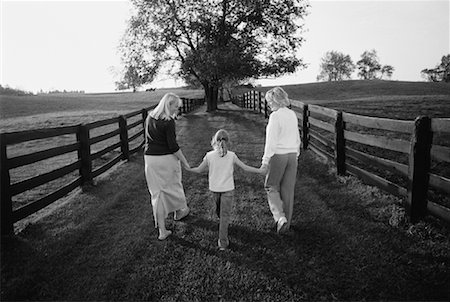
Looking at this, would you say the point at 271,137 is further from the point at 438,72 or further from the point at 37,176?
the point at 438,72

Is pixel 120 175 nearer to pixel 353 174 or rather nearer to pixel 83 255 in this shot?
pixel 83 255

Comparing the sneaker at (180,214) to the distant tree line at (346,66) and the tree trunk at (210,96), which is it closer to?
the tree trunk at (210,96)

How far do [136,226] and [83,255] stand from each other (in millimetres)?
988

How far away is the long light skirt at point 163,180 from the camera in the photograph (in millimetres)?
4590

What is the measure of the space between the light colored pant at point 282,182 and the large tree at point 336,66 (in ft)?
340

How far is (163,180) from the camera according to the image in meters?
4.69

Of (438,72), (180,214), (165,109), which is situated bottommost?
(180,214)

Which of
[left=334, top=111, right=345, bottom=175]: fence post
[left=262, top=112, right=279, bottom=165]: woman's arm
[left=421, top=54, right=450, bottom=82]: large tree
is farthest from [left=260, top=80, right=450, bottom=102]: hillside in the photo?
[left=421, top=54, right=450, bottom=82]: large tree

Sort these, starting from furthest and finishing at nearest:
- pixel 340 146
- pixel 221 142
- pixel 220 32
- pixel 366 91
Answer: pixel 366 91 → pixel 220 32 → pixel 340 146 → pixel 221 142

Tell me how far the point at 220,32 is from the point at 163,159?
72.6 feet

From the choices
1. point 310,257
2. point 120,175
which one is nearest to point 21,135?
point 120,175

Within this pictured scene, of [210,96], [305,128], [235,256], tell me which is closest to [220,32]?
[210,96]

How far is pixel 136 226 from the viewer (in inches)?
191

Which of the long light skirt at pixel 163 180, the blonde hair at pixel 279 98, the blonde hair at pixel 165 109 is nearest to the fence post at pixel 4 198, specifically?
the long light skirt at pixel 163 180
